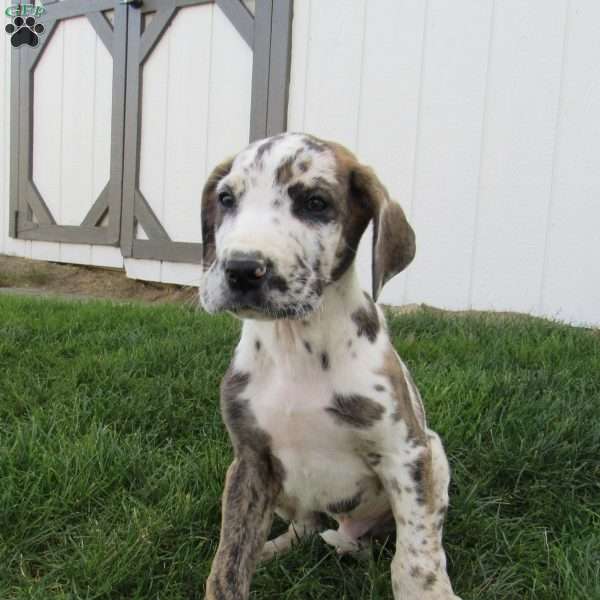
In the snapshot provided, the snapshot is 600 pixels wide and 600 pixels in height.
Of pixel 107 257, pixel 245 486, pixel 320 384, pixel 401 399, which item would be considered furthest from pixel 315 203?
pixel 107 257

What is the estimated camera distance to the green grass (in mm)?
2248

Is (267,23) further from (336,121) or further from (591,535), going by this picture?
(591,535)

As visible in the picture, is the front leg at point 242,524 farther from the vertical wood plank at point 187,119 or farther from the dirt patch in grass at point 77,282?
the dirt patch in grass at point 77,282

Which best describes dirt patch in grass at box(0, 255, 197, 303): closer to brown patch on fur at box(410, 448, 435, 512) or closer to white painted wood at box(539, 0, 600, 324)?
white painted wood at box(539, 0, 600, 324)

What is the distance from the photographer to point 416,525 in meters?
Result: 2.14

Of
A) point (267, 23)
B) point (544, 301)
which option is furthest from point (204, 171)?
point (544, 301)

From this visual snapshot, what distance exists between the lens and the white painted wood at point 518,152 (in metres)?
5.45

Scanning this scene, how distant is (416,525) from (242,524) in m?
0.56

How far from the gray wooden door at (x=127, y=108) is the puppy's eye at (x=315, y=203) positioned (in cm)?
484

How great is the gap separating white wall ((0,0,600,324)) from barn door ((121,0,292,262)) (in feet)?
1.09

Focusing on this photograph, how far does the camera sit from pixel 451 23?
19.0 feet

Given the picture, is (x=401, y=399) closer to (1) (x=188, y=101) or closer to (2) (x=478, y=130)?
(2) (x=478, y=130)

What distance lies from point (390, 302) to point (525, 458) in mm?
3454

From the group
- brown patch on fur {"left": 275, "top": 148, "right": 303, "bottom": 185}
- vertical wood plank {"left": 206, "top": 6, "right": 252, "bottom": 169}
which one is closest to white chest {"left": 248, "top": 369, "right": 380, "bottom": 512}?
brown patch on fur {"left": 275, "top": 148, "right": 303, "bottom": 185}
